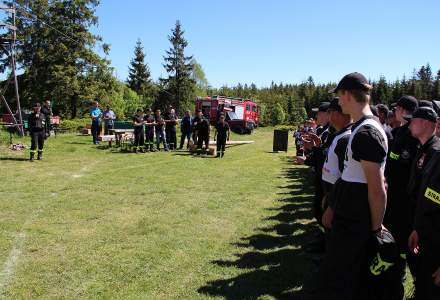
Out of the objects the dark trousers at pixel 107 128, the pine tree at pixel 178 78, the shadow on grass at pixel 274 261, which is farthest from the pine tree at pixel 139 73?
the shadow on grass at pixel 274 261

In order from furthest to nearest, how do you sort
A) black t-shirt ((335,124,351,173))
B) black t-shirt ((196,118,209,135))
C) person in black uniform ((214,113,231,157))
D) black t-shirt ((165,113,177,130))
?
black t-shirt ((165,113,177,130)) → black t-shirt ((196,118,209,135)) → person in black uniform ((214,113,231,157)) → black t-shirt ((335,124,351,173))

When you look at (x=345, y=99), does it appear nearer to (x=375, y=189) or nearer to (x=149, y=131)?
(x=375, y=189)

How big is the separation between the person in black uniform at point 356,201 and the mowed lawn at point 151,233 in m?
1.59

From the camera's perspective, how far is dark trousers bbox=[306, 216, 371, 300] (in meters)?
3.28

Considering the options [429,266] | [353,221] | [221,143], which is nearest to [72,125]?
[221,143]

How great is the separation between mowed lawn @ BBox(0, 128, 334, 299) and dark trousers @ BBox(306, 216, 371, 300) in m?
1.55

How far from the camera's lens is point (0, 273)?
5.23 metres

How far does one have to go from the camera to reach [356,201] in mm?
3271

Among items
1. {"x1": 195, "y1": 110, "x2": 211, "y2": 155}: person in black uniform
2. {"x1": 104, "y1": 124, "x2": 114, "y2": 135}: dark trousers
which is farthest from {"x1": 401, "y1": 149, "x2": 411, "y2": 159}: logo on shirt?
{"x1": 104, "y1": 124, "x2": 114, "y2": 135}: dark trousers

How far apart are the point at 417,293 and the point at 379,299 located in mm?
525

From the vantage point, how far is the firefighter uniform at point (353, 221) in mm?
3199

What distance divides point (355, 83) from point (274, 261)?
3235 millimetres

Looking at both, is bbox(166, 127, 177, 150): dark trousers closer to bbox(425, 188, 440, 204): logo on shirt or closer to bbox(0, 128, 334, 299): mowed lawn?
bbox(0, 128, 334, 299): mowed lawn

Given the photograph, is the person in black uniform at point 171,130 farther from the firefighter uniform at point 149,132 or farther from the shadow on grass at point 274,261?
the shadow on grass at point 274,261
